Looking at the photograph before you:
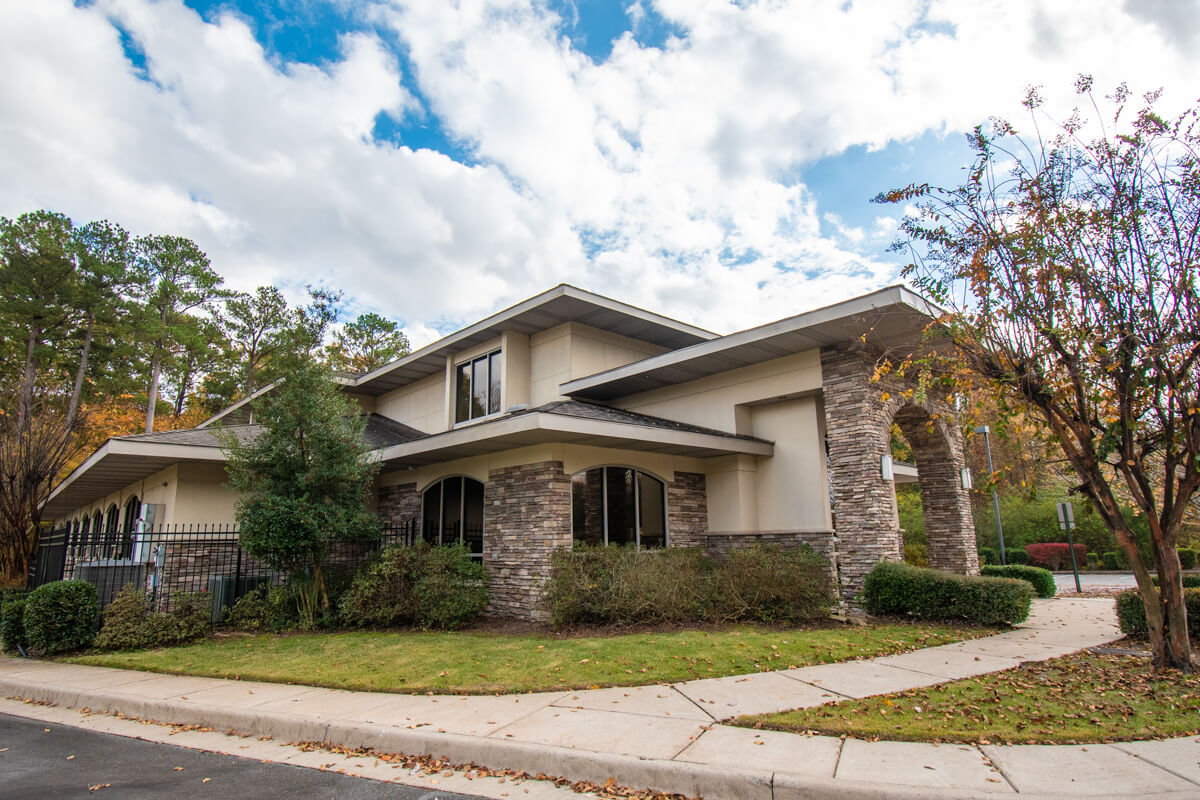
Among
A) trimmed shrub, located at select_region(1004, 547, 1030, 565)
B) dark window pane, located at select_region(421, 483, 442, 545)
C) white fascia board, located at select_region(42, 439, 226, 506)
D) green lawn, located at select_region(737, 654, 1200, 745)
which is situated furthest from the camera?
trimmed shrub, located at select_region(1004, 547, 1030, 565)

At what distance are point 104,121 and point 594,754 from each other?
13863 mm

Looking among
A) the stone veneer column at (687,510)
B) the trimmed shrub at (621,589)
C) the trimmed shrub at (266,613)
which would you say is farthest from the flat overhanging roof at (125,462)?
the stone veneer column at (687,510)

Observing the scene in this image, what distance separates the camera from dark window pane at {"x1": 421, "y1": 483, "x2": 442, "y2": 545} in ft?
45.6

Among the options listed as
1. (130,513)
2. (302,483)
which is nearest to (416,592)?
(302,483)

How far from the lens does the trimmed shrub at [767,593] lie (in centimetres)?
998

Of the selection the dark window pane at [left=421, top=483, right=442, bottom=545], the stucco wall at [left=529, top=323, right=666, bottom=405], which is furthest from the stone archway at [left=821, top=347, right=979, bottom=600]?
the dark window pane at [left=421, top=483, right=442, bottom=545]

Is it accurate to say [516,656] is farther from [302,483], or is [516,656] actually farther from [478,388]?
[478,388]

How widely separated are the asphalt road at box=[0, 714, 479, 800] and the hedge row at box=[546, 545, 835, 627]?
224 inches

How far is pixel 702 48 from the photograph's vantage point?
32.6ft

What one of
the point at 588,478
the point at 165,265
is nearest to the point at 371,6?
the point at 588,478

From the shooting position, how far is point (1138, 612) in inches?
321

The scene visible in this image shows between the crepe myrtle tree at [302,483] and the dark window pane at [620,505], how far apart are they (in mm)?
4379

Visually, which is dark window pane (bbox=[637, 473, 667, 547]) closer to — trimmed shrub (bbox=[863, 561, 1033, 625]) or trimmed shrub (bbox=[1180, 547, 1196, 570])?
trimmed shrub (bbox=[863, 561, 1033, 625])

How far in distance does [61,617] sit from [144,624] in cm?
106
